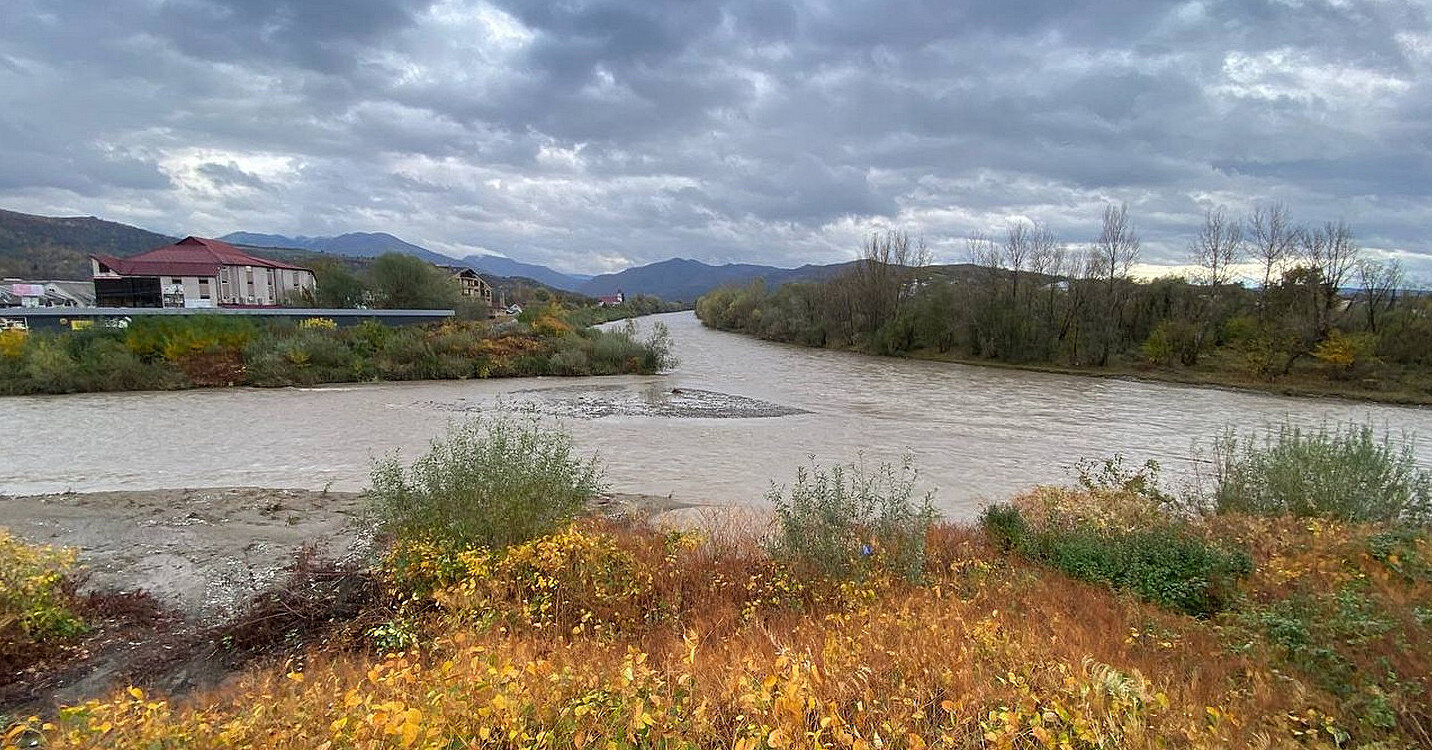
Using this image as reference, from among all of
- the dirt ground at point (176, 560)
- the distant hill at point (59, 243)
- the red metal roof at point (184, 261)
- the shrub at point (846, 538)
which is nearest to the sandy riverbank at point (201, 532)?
the dirt ground at point (176, 560)

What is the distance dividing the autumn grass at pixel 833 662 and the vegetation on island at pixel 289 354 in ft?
83.3

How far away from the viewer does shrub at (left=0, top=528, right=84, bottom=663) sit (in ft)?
15.2

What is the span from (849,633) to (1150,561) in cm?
375

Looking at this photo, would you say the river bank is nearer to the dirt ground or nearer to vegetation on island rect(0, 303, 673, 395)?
vegetation on island rect(0, 303, 673, 395)

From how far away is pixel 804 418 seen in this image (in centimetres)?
2052

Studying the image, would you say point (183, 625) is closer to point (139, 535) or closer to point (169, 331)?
point (139, 535)

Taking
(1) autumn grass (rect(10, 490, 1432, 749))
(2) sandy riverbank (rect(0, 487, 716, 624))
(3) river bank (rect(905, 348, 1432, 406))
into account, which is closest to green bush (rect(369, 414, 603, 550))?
(1) autumn grass (rect(10, 490, 1432, 749))

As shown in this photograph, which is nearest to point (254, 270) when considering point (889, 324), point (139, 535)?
point (889, 324)

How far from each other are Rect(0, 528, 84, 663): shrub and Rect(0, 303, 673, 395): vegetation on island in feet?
77.0

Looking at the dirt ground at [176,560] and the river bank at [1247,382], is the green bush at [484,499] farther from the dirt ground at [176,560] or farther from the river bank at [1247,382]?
the river bank at [1247,382]

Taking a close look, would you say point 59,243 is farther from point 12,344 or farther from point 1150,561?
point 1150,561

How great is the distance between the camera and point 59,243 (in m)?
91.4

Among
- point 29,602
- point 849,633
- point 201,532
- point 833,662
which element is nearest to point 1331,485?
point 849,633

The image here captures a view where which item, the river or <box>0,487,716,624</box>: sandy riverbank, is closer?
<box>0,487,716,624</box>: sandy riverbank
